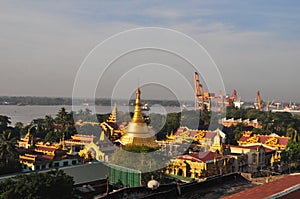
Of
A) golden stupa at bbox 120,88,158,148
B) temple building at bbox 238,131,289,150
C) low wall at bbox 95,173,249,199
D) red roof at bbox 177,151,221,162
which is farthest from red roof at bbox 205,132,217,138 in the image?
low wall at bbox 95,173,249,199

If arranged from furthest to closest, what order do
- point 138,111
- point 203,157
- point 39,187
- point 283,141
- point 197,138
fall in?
1. point 197,138
2. point 283,141
3. point 138,111
4. point 203,157
5. point 39,187

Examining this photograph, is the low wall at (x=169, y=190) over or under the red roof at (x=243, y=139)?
over

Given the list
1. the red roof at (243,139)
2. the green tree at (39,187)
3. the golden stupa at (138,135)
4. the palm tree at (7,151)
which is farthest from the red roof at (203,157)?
the red roof at (243,139)

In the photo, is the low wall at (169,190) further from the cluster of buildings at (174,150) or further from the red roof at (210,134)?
the red roof at (210,134)

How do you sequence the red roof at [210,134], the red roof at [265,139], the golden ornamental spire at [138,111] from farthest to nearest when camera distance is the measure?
1. the red roof at [210,134]
2. the red roof at [265,139]
3. the golden ornamental spire at [138,111]

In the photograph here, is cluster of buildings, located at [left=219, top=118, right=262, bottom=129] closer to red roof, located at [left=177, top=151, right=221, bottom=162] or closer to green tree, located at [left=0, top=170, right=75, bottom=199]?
red roof, located at [left=177, top=151, right=221, bottom=162]

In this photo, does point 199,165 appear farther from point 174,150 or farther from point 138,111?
point 138,111

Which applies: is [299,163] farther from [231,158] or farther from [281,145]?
[231,158]

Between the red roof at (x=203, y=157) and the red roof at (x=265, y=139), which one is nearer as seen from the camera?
A: the red roof at (x=203, y=157)

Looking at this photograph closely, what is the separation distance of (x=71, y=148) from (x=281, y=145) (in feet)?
48.9

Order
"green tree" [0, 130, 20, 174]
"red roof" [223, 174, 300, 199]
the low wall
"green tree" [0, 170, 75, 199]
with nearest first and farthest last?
"red roof" [223, 174, 300, 199] → the low wall → "green tree" [0, 170, 75, 199] → "green tree" [0, 130, 20, 174]

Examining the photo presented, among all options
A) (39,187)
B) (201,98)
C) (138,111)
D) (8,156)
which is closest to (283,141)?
(138,111)

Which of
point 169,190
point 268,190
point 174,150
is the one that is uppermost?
point 268,190

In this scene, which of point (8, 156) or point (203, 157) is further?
point (203, 157)
